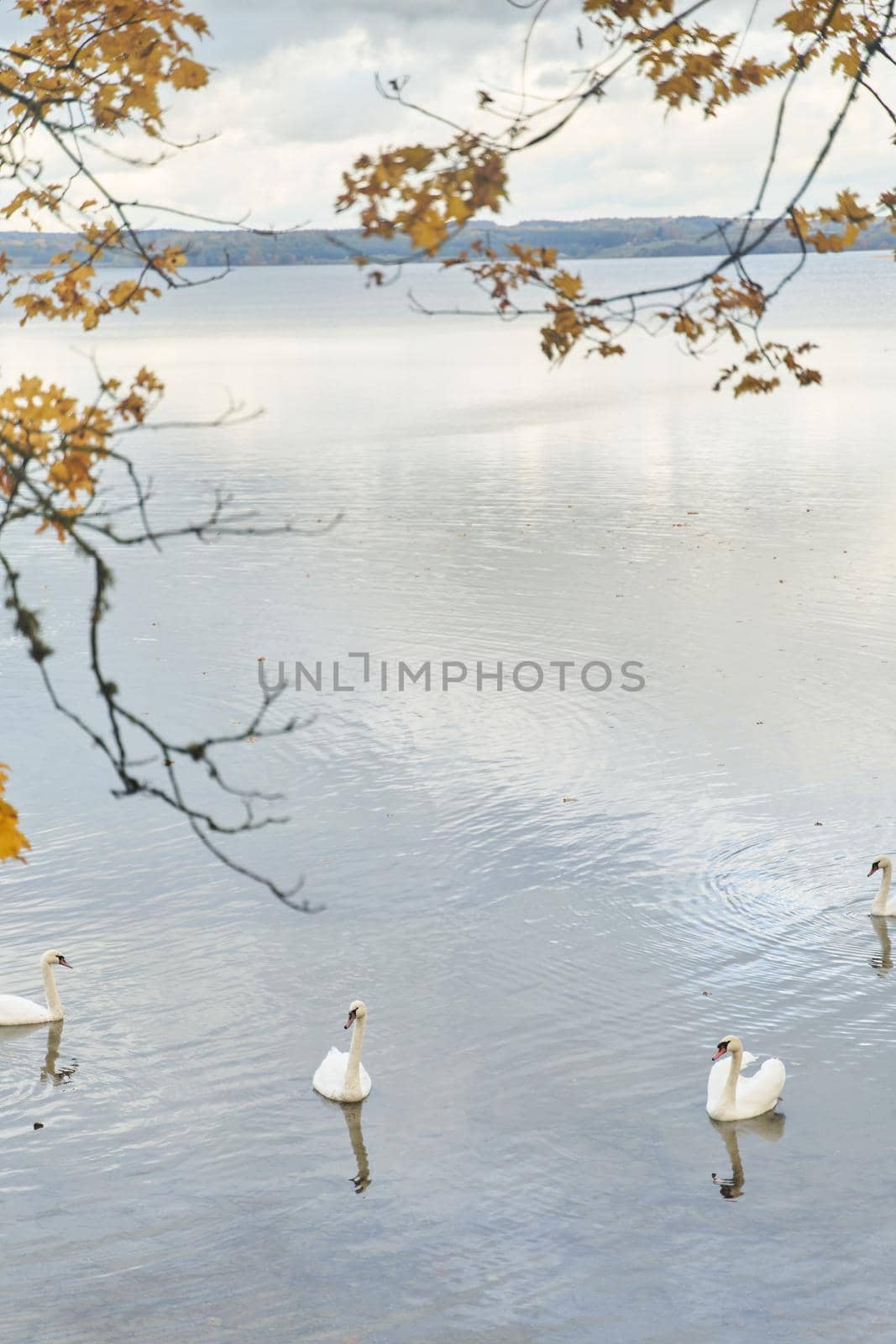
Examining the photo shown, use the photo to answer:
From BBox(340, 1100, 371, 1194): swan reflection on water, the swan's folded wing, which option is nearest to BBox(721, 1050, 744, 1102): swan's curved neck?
BBox(340, 1100, 371, 1194): swan reflection on water

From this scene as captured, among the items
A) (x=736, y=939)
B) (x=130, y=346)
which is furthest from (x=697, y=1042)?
(x=130, y=346)

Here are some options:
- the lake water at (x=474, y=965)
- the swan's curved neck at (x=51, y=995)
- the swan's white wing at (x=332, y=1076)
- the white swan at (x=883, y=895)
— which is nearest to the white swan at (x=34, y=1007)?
the swan's curved neck at (x=51, y=995)

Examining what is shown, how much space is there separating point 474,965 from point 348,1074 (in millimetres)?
2114

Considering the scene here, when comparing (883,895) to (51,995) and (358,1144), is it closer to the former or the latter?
(358,1144)

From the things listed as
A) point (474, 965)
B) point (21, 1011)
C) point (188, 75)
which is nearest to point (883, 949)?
point (474, 965)

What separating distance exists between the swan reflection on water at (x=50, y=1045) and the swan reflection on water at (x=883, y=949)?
22.6 feet

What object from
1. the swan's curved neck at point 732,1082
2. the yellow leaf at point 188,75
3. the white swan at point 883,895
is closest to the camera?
the yellow leaf at point 188,75

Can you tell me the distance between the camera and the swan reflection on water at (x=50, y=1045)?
1142 cm

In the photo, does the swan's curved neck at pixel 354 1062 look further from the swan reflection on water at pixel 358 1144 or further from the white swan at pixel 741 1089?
the white swan at pixel 741 1089

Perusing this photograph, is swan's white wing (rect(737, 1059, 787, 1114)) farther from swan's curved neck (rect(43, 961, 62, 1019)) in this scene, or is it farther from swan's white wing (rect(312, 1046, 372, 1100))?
swan's curved neck (rect(43, 961, 62, 1019))

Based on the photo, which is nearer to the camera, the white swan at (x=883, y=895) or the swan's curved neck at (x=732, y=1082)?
the swan's curved neck at (x=732, y=1082)

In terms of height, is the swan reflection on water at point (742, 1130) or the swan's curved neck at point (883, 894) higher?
the swan's curved neck at point (883, 894)

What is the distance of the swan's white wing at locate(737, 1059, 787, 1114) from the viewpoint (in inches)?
414

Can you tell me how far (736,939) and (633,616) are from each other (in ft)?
35.2
